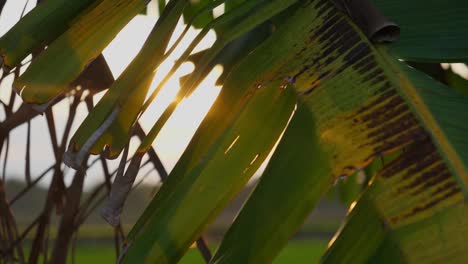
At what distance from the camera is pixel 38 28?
699 mm

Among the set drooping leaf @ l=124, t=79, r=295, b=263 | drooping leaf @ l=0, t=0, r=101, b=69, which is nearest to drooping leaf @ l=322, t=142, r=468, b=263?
drooping leaf @ l=124, t=79, r=295, b=263

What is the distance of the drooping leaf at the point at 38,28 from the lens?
2.22 feet

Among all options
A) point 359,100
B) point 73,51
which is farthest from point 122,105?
point 359,100

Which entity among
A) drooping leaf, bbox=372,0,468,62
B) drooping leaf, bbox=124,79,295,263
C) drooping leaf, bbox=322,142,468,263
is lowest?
drooping leaf, bbox=322,142,468,263

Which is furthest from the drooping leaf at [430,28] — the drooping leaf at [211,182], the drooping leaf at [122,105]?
the drooping leaf at [122,105]

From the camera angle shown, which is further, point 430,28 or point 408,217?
point 430,28

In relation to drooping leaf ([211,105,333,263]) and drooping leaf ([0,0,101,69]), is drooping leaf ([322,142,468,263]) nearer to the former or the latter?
drooping leaf ([211,105,333,263])

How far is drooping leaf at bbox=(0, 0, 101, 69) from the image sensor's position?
2.22 feet

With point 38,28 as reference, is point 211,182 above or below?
below

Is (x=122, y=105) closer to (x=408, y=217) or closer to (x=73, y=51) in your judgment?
(x=73, y=51)

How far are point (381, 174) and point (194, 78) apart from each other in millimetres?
190

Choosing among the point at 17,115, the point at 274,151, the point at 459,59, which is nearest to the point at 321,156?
the point at 274,151

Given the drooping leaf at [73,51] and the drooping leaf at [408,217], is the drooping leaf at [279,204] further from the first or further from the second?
the drooping leaf at [73,51]

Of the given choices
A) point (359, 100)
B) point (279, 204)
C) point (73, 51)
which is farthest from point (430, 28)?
point (73, 51)
